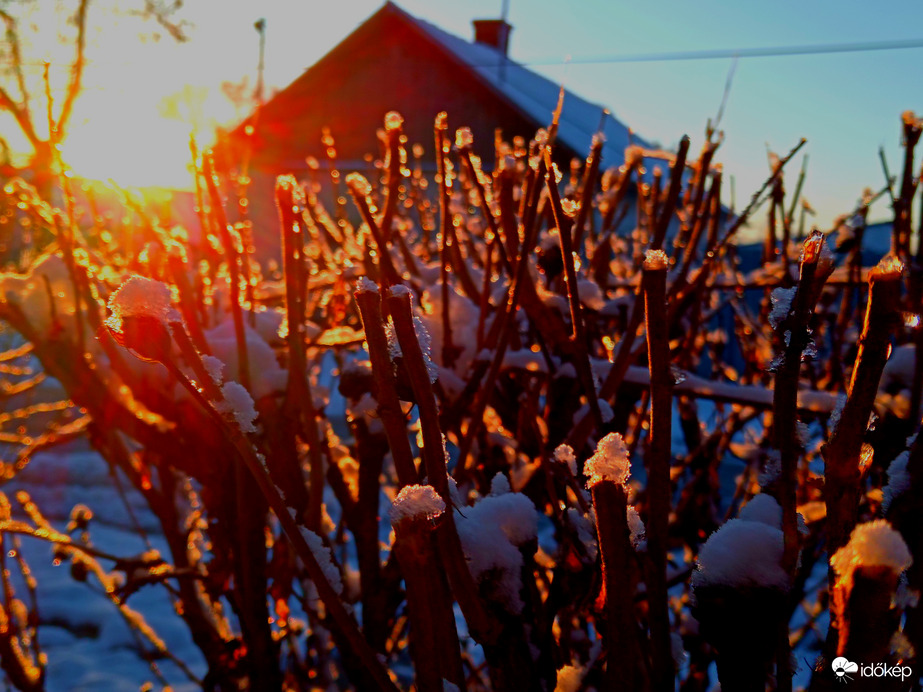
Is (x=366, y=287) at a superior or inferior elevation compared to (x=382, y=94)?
inferior

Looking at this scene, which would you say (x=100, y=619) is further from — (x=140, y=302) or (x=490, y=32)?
(x=490, y=32)

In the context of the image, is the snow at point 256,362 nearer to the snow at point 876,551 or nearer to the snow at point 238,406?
the snow at point 238,406

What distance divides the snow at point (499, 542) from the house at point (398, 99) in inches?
532

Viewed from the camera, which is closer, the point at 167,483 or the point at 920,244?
the point at 920,244

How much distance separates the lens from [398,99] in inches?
606

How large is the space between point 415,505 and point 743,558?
0.91 ft

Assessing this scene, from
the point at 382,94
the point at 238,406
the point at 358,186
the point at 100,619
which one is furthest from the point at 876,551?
the point at 382,94

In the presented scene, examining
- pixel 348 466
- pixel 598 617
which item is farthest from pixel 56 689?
pixel 598 617

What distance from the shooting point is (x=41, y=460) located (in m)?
7.31

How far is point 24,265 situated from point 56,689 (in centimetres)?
253

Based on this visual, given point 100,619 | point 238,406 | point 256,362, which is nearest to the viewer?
point 238,406

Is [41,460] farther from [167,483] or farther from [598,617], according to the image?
[598,617]

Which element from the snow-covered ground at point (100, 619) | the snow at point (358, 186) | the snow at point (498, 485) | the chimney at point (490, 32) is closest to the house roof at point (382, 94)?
the chimney at point (490, 32)

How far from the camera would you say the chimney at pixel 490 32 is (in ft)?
61.9
